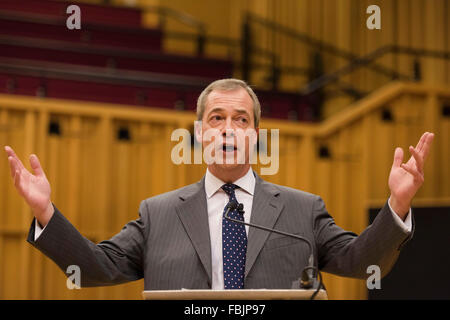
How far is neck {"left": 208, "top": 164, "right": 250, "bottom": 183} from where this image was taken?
46.9 inches

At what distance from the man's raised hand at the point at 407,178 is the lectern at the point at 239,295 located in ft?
0.73

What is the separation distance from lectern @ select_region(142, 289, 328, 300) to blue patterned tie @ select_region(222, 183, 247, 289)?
254mm

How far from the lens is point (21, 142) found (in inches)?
93.9

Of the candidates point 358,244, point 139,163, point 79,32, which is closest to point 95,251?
point 358,244

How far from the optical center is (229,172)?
1.19 m

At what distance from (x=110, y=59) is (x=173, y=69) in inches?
13.8

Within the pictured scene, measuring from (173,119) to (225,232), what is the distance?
4.92ft

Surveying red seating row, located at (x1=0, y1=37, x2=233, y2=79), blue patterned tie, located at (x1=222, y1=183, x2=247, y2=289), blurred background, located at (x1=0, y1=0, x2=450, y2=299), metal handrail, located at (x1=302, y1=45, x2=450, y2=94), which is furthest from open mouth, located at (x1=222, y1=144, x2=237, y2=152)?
red seating row, located at (x1=0, y1=37, x2=233, y2=79)

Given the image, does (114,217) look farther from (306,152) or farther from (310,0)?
(310,0)

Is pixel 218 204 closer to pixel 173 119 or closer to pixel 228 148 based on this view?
pixel 228 148

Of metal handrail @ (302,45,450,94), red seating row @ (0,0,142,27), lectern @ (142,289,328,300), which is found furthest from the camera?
red seating row @ (0,0,142,27)

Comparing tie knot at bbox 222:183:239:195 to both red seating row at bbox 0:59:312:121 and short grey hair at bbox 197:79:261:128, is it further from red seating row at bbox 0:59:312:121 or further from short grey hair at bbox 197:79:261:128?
red seating row at bbox 0:59:312:121

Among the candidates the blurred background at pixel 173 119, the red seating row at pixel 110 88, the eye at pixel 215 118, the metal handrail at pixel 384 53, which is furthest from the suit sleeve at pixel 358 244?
the metal handrail at pixel 384 53
